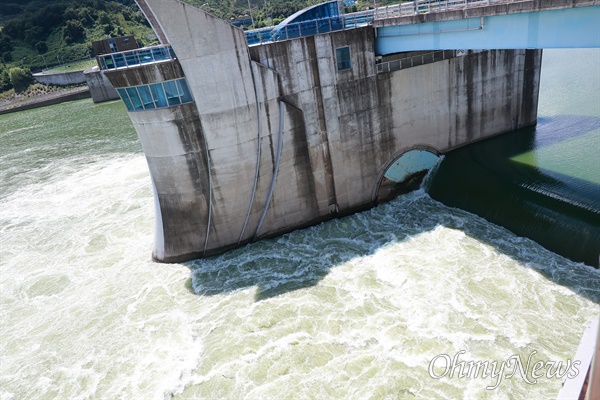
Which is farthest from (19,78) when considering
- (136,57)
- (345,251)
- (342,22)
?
(345,251)

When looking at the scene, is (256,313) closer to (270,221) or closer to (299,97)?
(270,221)

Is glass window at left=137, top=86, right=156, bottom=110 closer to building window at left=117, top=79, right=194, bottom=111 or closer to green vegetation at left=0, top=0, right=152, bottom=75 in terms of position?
building window at left=117, top=79, right=194, bottom=111

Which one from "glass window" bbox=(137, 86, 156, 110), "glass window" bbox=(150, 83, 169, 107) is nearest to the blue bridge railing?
"glass window" bbox=(150, 83, 169, 107)

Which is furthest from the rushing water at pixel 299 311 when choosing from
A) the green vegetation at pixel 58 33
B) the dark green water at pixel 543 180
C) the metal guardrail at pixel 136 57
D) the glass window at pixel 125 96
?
the green vegetation at pixel 58 33

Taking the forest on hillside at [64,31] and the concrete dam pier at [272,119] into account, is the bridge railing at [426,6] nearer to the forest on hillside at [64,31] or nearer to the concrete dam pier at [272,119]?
the concrete dam pier at [272,119]

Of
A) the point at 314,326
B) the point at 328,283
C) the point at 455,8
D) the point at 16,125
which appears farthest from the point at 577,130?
the point at 16,125

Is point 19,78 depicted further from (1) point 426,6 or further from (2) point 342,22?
(1) point 426,6
